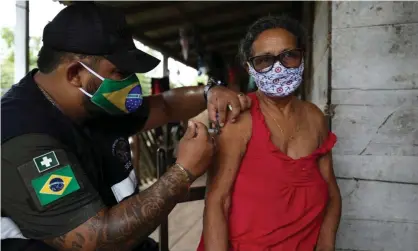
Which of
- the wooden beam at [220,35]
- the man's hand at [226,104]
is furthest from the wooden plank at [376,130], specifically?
the wooden beam at [220,35]

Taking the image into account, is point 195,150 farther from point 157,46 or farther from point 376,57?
point 157,46

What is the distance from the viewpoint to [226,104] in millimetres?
1578

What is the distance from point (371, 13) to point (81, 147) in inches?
67.7

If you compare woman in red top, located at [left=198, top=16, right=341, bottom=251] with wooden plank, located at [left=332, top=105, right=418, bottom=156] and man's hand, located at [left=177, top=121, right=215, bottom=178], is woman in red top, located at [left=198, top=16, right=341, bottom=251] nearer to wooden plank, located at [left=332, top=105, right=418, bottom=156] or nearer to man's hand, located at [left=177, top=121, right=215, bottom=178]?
man's hand, located at [left=177, top=121, right=215, bottom=178]

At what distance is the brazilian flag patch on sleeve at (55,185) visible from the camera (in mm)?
1091

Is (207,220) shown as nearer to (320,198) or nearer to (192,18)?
(320,198)

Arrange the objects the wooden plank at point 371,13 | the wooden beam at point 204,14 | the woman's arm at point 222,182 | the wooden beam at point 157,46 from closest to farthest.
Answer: the woman's arm at point 222,182
the wooden plank at point 371,13
the wooden beam at point 204,14
the wooden beam at point 157,46

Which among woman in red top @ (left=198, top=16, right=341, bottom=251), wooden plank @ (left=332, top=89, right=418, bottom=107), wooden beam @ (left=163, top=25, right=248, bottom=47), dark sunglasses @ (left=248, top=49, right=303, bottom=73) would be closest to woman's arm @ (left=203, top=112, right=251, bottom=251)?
→ woman in red top @ (left=198, top=16, right=341, bottom=251)

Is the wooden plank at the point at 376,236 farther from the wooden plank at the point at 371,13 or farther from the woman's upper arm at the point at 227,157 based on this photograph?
the wooden plank at the point at 371,13

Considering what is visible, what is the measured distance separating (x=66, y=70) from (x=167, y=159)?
91cm

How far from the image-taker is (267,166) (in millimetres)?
1514

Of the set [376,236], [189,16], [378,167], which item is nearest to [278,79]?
[378,167]

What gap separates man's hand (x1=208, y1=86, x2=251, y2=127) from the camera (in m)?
1.54

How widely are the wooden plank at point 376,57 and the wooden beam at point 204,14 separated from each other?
3.45m
